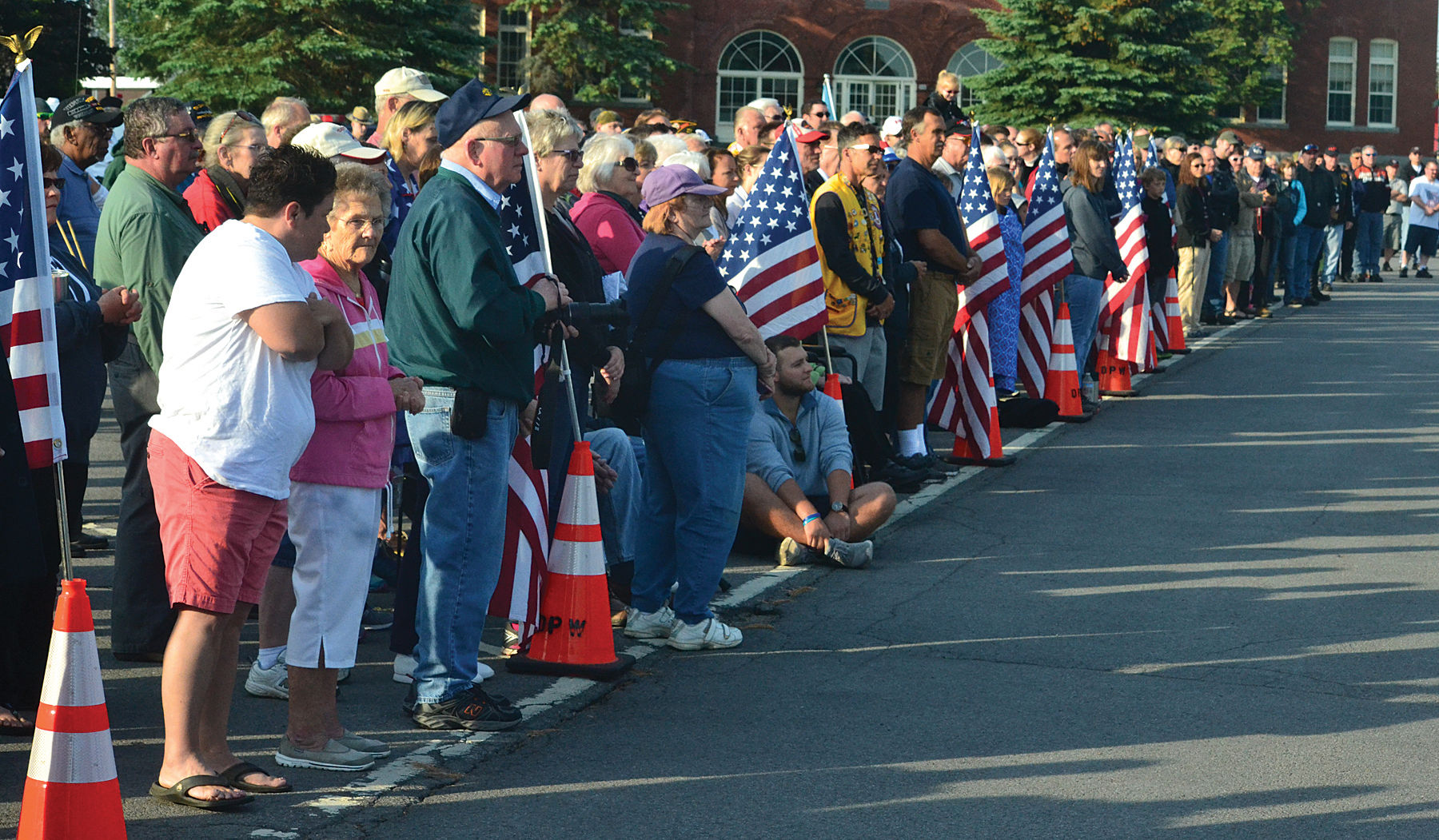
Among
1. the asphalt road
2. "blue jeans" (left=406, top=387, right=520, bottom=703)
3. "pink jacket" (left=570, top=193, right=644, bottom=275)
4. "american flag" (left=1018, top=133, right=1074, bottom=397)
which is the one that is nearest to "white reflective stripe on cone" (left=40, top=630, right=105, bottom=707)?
the asphalt road

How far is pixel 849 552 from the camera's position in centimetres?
870

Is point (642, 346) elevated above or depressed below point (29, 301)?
below

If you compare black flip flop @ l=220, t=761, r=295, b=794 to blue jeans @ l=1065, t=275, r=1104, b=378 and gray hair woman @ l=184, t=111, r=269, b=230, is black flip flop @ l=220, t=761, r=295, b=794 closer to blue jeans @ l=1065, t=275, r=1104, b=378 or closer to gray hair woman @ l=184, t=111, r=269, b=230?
gray hair woman @ l=184, t=111, r=269, b=230

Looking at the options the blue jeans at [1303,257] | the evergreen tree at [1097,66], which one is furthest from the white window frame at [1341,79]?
the blue jeans at [1303,257]

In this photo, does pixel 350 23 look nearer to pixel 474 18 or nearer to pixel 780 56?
pixel 474 18

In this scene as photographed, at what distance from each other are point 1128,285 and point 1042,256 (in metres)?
3.08

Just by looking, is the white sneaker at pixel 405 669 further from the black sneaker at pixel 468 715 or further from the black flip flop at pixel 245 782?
the black flip flop at pixel 245 782

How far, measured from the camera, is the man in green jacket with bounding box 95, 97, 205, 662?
6.48 metres

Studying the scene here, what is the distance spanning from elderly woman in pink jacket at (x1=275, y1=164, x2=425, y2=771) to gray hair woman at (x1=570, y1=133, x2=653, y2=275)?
8.91 ft

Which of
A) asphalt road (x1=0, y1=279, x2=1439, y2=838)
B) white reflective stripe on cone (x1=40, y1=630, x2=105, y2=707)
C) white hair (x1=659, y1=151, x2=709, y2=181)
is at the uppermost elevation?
white hair (x1=659, y1=151, x2=709, y2=181)

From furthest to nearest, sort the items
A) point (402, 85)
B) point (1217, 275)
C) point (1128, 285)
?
1. point (1217, 275)
2. point (1128, 285)
3. point (402, 85)

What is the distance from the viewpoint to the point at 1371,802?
17.4 ft

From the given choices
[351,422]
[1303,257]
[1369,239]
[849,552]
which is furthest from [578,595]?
[1369,239]

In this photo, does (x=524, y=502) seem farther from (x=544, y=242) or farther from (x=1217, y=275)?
(x=1217, y=275)
